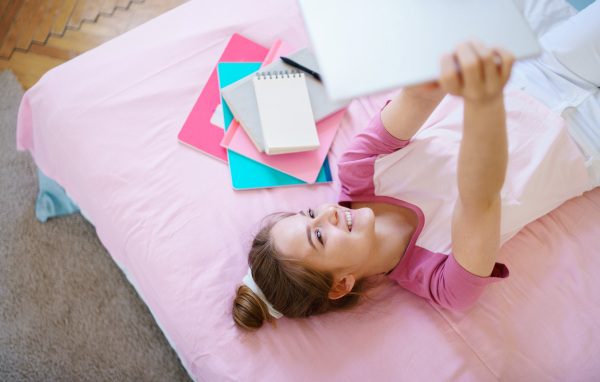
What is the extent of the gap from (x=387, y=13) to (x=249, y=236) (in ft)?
1.95

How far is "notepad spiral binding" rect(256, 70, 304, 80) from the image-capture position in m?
1.01

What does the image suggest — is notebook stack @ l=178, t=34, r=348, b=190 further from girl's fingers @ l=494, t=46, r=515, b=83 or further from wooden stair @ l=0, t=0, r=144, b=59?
wooden stair @ l=0, t=0, r=144, b=59

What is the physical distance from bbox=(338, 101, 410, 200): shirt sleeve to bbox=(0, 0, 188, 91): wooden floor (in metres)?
1.11

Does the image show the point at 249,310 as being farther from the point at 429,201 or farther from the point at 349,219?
the point at 429,201

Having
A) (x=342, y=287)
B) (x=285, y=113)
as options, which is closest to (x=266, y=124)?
(x=285, y=113)

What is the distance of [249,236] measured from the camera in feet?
3.14

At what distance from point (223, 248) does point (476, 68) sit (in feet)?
2.21

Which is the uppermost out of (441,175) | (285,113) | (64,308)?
(441,175)

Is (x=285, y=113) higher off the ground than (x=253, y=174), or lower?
higher

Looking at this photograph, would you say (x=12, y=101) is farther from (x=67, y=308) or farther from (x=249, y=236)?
(x=249, y=236)

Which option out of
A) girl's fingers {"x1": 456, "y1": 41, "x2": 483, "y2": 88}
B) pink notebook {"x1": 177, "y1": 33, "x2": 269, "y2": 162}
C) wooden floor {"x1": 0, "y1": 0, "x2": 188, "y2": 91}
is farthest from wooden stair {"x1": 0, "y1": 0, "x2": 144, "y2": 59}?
girl's fingers {"x1": 456, "y1": 41, "x2": 483, "y2": 88}

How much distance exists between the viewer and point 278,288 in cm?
84

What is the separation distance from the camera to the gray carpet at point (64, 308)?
1141 millimetres

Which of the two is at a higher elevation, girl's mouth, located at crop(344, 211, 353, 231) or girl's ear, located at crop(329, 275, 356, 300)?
girl's mouth, located at crop(344, 211, 353, 231)
